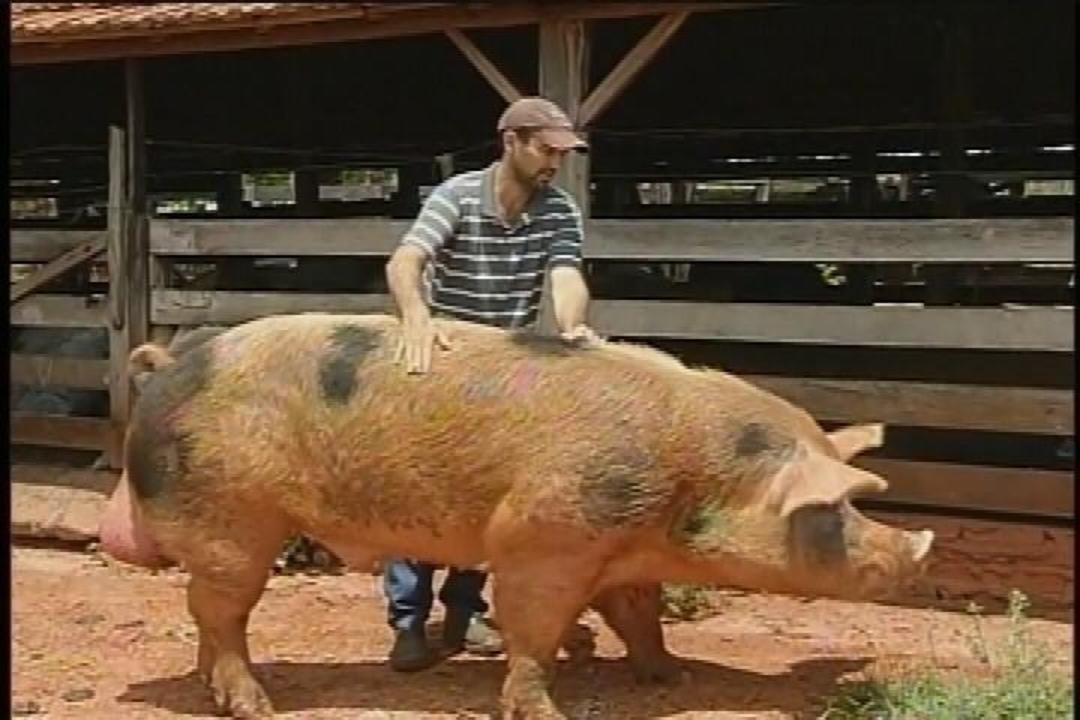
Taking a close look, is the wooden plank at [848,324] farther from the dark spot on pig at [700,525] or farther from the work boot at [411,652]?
the dark spot on pig at [700,525]

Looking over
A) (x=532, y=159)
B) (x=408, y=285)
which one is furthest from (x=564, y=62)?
(x=408, y=285)

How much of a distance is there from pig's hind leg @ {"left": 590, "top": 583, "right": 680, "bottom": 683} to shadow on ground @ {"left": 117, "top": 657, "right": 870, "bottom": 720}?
0.05 m

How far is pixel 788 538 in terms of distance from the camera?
15.1 ft

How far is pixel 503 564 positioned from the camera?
468 cm

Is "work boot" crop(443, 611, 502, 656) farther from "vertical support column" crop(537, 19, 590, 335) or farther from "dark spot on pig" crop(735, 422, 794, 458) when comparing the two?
"vertical support column" crop(537, 19, 590, 335)

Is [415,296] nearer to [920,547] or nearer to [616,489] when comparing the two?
[616,489]

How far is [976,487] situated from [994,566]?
34 centimetres

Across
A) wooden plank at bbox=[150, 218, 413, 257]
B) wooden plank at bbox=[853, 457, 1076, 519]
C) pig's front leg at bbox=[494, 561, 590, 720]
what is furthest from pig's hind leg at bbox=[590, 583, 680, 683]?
wooden plank at bbox=[150, 218, 413, 257]

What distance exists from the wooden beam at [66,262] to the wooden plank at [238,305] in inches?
19.7

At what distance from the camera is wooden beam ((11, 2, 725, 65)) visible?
695 centimetres

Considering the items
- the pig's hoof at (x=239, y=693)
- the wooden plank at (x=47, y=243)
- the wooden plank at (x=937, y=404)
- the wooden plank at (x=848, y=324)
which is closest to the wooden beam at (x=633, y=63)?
the wooden plank at (x=848, y=324)

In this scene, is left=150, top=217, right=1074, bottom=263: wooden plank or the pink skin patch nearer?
the pink skin patch

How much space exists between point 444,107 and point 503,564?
310 inches

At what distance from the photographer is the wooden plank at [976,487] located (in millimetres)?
6633
